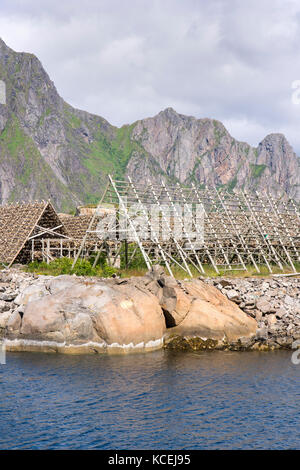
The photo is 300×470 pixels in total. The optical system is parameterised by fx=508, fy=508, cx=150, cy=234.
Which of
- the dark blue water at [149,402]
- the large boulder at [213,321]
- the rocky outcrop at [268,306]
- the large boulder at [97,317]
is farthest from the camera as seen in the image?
the rocky outcrop at [268,306]

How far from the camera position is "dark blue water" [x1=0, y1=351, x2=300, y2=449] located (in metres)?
14.3

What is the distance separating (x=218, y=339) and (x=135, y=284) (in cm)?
514

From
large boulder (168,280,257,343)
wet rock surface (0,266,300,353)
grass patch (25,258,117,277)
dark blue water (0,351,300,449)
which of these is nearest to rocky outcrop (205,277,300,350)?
wet rock surface (0,266,300,353)

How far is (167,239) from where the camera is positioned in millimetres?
39156

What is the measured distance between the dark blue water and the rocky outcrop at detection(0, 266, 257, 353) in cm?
113

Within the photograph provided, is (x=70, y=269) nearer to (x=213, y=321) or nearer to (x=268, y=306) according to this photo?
(x=213, y=321)

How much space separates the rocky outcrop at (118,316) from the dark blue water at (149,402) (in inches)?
44.3

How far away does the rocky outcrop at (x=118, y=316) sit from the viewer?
2384cm

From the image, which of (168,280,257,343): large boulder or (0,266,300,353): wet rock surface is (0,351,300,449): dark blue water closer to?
(0,266,300,353): wet rock surface

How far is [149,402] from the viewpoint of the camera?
1725 centimetres

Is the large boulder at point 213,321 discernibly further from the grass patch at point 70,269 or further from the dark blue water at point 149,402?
the grass patch at point 70,269

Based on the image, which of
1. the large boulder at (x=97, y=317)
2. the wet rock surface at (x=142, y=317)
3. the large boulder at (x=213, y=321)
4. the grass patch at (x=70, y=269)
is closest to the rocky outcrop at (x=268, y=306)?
the wet rock surface at (x=142, y=317)

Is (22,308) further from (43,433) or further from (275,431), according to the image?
(275,431)
